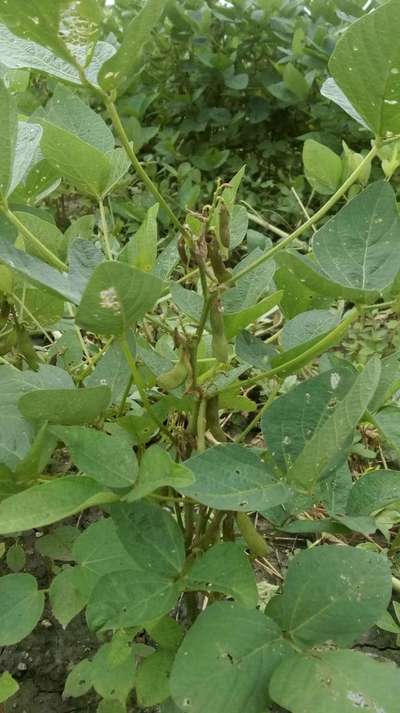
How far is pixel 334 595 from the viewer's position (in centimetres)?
46

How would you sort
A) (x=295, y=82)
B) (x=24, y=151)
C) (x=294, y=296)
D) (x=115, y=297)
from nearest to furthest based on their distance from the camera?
(x=115, y=297)
(x=24, y=151)
(x=294, y=296)
(x=295, y=82)

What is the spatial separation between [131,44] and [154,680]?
478 millimetres

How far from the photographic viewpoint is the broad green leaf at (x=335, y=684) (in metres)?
0.41

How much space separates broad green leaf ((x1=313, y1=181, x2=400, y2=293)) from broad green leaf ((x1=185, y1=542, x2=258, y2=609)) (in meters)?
0.20

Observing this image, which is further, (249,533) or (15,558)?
(15,558)

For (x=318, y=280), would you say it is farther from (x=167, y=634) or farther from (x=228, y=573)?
(x=167, y=634)

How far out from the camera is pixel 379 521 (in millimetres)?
848

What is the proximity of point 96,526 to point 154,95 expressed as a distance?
5.73 feet

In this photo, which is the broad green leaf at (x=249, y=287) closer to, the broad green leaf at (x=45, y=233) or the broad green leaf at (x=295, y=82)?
the broad green leaf at (x=45, y=233)

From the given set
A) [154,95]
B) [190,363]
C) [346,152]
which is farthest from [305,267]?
[154,95]

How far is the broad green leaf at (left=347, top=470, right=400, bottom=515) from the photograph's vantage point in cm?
52

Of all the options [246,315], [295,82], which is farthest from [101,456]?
[295,82]

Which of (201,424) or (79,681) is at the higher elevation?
(201,424)

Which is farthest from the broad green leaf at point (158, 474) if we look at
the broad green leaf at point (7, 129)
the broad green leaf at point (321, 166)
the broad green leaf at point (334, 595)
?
the broad green leaf at point (321, 166)
